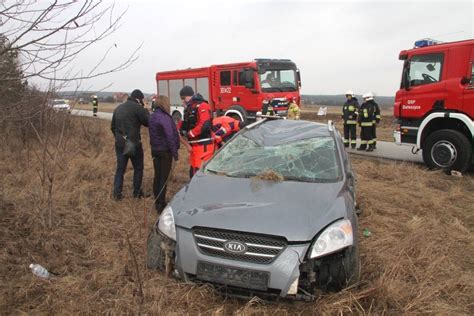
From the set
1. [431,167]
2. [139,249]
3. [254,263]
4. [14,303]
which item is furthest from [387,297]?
[431,167]

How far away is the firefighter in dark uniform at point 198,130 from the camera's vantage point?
5789 mm

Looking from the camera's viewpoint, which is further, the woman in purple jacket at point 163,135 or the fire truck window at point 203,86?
the fire truck window at point 203,86

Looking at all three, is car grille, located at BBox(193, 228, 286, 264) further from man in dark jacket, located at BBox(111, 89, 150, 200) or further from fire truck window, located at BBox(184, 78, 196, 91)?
fire truck window, located at BBox(184, 78, 196, 91)

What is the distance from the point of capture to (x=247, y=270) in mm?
2715

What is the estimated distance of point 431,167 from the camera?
8.62m

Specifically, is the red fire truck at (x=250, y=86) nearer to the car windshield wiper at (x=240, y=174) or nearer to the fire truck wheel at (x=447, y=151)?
the fire truck wheel at (x=447, y=151)

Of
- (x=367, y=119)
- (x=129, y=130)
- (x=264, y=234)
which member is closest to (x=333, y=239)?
(x=264, y=234)

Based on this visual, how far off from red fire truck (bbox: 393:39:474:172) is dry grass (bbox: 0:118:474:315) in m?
1.39

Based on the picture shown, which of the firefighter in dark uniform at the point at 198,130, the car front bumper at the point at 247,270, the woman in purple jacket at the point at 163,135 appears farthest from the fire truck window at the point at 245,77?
the car front bumper at the point at 247,270

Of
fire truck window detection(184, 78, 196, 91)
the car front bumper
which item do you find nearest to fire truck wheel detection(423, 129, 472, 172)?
the car front bumper

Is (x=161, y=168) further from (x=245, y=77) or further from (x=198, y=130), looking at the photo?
(x=245, y=77)

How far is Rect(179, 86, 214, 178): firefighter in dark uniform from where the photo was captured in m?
5.79

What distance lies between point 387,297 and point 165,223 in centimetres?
177

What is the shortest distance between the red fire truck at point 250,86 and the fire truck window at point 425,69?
5.79m
